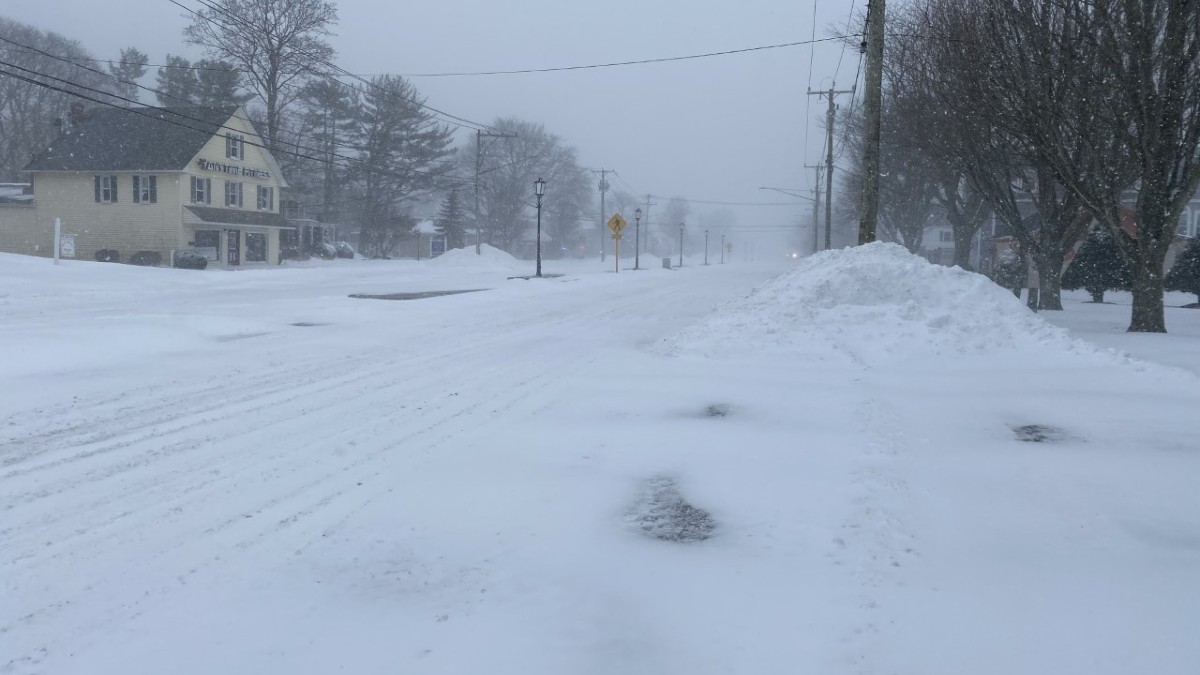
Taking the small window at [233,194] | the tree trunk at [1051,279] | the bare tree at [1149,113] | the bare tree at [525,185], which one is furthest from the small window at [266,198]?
the bare tree at [1149,113]

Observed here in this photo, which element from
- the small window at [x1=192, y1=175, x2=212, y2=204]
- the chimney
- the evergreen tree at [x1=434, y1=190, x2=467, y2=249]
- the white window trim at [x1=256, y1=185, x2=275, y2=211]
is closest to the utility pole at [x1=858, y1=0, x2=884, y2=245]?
the small window at [x1=192, y1=175, x2=212, y2=204]

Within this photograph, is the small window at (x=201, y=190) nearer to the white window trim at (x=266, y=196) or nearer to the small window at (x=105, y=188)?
the small window at (x=105, y=188)

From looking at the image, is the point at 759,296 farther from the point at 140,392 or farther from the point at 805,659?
the point at 805,659

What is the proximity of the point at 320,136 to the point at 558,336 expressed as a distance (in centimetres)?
5472

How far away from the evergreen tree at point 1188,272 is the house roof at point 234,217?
134ft

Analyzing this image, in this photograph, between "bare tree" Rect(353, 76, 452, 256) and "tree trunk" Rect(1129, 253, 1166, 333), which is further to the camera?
"bare tree" Rect(353, 76, 452, 256)

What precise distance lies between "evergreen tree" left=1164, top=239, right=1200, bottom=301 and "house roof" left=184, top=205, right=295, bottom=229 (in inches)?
1606

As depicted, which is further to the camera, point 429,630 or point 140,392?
point 140,392

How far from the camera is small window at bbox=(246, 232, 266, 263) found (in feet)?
168

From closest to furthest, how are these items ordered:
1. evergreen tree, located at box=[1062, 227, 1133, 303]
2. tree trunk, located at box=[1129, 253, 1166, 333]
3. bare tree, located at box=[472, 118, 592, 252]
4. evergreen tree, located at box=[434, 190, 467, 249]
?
tree trunk, located at box=[1129, 253, 1166, 333] → evergreen tree, located at box=[1062, 227, 1133, 303] → evergreen tree, located at box=[434, 190, 467, 249] → bare tree, located at box=[472, 118, 592, 252]

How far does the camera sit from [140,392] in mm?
8719

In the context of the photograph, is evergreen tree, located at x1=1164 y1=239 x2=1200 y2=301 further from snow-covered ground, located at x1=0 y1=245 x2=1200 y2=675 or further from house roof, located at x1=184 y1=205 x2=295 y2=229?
house roof, located at x1=184 y1=205 x2=295 y2=229

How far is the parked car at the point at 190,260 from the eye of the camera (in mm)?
41312

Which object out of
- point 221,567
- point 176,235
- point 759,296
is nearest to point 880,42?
point 759,296
